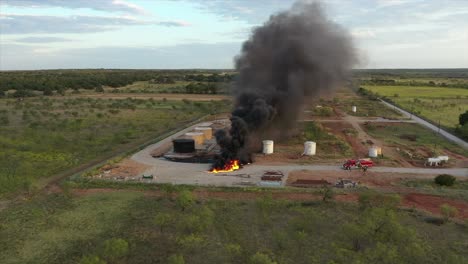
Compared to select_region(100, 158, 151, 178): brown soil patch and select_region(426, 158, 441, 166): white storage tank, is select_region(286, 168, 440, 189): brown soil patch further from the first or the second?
select_region(100, 158, 151, 178): brown soil patch

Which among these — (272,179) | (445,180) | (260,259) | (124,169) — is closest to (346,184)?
(272,179)

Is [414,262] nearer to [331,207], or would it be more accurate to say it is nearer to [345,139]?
[331,207]

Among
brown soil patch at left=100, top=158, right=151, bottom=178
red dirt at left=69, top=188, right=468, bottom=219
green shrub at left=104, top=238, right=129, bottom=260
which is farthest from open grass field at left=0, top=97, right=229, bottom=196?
green shrub at left=104, top=238, right=129, bottom=260

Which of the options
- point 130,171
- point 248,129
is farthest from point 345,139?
point 130,171

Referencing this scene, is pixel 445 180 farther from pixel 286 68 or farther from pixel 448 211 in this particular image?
pixel 286 68

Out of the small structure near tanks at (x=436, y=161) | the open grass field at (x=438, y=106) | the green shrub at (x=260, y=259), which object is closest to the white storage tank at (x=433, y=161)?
the small structure near tanks at (x=436, y=161)
